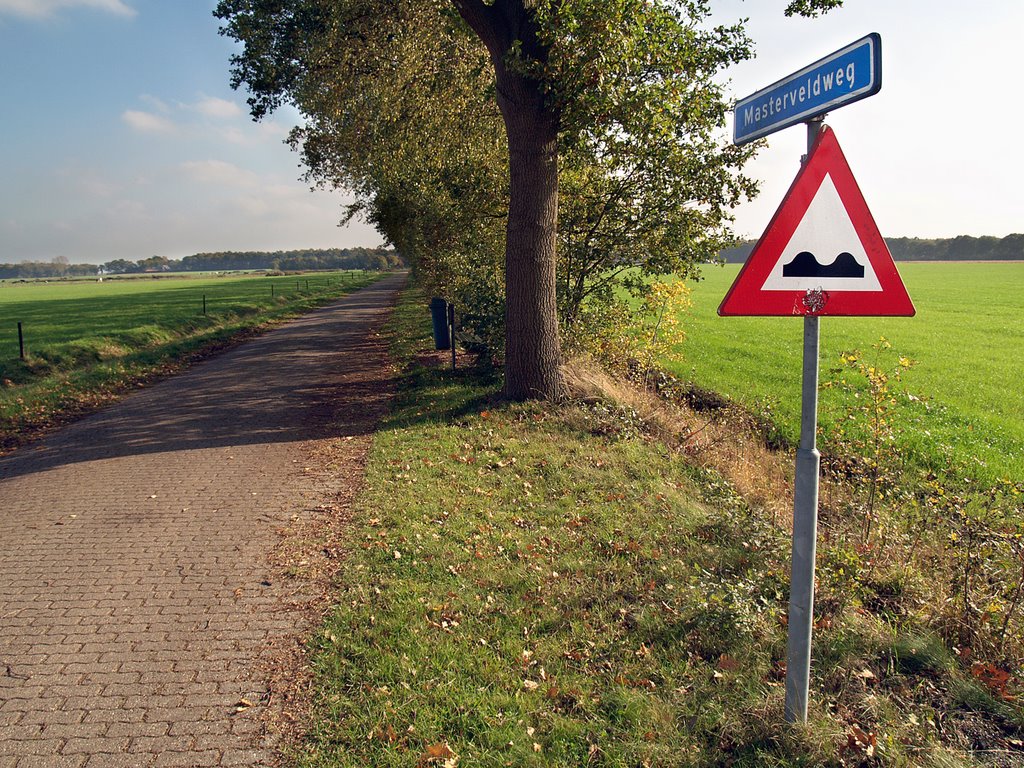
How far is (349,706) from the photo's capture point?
138 inches

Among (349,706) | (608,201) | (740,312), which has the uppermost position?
(608,201)

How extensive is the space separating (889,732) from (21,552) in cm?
628

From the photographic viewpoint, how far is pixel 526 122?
950 cm

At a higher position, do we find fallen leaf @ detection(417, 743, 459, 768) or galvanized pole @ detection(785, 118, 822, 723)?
galvanized pole @ detection(785, 118, 822, 723)

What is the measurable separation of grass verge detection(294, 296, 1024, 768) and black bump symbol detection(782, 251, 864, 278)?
2.05m

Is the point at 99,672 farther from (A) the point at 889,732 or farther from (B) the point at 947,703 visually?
(B) the point at 947,703

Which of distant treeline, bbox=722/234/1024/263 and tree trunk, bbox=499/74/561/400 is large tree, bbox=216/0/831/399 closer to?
tree trunk, bbox=499/74/561/400

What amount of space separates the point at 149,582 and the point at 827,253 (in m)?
4.96

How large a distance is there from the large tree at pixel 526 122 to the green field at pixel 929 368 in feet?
13.2

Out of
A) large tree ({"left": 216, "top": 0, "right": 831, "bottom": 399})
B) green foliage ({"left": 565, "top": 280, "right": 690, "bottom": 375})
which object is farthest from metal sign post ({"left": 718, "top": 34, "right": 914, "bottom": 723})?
green foliage ({"left": 565, "top": 280, "right": 690, "bottom": 375})

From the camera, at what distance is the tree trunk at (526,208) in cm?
943

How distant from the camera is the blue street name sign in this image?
2.54 metres

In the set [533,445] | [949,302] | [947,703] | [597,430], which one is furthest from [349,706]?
[949,302]

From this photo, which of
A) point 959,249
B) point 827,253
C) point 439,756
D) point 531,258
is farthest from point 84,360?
point 959,249
